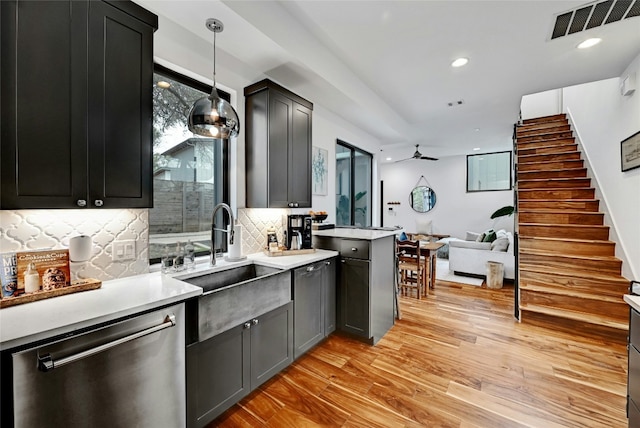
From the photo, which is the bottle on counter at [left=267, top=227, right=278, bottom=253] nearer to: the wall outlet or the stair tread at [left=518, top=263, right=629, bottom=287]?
the wall outlet

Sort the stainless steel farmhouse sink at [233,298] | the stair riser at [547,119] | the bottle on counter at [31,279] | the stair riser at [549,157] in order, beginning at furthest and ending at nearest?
the stair riser at [547,119], the stair riser at [549,157], the stainless steel farmhouse sink at [233,298], the bottle on counter at [31,279]

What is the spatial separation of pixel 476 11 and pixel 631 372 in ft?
8.47

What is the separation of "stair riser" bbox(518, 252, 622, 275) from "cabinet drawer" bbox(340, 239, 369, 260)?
2.63m

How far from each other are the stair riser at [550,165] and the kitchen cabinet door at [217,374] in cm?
566

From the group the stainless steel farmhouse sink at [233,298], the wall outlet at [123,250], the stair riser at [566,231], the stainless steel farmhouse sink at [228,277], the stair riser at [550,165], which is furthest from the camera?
the stair riser at [550,165]

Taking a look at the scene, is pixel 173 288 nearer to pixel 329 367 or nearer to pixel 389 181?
pixel 329 367

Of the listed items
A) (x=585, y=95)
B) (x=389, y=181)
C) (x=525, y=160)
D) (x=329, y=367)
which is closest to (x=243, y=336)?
(x=329, y=367)

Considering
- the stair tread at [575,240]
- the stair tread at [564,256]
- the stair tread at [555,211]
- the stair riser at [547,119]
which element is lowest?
the stair tread at [564,256]

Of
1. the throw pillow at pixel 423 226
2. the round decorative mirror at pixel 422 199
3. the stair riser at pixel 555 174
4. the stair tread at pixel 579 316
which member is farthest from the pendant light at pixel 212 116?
the round decorative mirror at pixel 422 199

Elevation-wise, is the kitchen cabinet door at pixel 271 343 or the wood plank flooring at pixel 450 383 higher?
the kitchen cabinet door at pixel 271 343

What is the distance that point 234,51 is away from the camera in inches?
88.7

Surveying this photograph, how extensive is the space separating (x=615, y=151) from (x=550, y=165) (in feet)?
4.95

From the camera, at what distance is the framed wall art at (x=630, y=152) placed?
2.83 meters

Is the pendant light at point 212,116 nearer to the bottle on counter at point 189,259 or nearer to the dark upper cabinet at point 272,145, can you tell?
the dark upper cabinet at point 272,145
